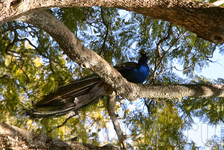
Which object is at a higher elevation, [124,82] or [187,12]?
[187,12]

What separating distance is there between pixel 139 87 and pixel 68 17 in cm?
191

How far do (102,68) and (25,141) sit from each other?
3.67 ft

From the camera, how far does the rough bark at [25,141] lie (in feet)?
7.43

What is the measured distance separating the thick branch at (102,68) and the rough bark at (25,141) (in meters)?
0.85

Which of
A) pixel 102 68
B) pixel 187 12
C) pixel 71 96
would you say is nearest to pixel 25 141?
pixel 71 96

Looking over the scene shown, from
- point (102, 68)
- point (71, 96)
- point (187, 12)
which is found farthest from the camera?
point (71, 96)

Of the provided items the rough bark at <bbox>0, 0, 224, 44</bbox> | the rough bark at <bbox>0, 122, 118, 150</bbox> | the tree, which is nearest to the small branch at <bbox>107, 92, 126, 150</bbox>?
the tree

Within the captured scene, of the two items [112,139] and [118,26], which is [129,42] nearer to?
[118,26]

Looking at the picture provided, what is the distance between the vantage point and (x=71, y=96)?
3.13 meters

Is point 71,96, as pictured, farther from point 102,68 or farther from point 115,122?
point 102,68

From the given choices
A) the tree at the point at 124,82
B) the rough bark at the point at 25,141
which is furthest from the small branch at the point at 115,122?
the rough bark at the point at 25,141

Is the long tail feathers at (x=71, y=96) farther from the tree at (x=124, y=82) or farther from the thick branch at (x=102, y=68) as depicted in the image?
the thick branch at (x=102, y=68)

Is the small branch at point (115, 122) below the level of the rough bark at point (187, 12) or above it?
below

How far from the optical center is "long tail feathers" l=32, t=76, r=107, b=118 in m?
3.04
